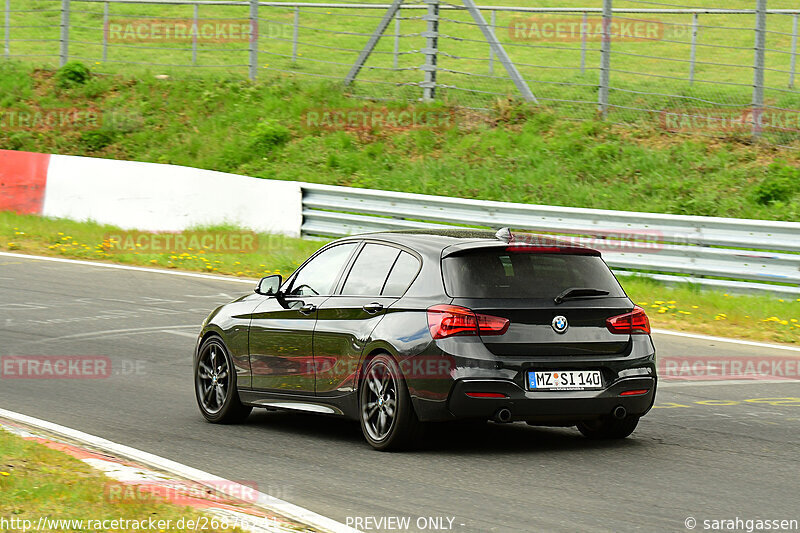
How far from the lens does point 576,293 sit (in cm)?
802

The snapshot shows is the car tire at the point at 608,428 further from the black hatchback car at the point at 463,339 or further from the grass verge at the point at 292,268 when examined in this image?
the grass verge at the point at 292,268

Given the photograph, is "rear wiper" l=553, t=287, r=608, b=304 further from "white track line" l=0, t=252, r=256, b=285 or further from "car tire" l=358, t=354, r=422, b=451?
"white track line" l=0, t=252, r=256, b=285

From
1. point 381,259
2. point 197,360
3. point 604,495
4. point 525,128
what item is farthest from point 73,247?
point 604,495

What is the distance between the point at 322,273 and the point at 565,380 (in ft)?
6.95

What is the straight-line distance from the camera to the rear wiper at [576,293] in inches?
313

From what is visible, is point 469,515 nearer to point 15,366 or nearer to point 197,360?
point 197,360

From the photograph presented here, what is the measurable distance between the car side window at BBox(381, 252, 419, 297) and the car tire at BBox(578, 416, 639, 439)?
5.34 feet

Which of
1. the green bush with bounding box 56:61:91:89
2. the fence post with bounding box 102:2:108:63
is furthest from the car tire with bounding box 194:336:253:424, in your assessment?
the fence post with bounding box 102:2:108:63

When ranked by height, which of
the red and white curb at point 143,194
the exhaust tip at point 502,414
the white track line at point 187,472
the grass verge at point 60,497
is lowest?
the white track line at point 187,472

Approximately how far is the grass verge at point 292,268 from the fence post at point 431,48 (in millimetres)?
6045

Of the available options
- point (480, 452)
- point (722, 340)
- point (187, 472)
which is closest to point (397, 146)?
point (722, 340)

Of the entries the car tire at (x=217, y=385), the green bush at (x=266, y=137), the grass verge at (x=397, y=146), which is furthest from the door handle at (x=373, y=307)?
the green bush at (x=266, y=137)

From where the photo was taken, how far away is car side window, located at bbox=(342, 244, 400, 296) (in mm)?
8414

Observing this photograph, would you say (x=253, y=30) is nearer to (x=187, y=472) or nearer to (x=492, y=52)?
(x=492, y=52)
